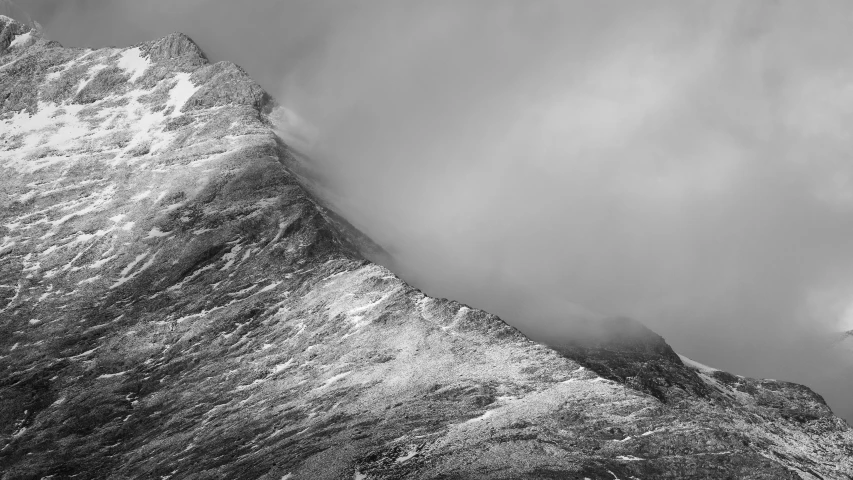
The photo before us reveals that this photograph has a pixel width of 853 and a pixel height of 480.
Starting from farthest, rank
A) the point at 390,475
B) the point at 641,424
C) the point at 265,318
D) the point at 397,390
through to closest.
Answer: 1. the point at 265,318
2. the point at 397,390
3. the point at 641,424
4. the point at 390,475

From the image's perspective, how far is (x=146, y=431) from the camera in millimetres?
172625

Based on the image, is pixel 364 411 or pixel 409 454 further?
pixel 364 411

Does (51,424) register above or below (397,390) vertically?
below

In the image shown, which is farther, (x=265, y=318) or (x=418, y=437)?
(x=265, y=318)

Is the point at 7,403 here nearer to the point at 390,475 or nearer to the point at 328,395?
the point at 328,395

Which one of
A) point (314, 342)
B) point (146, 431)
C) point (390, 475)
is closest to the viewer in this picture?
point (390, 475)

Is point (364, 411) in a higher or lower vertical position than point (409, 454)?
higher

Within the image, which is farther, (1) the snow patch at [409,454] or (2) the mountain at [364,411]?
(1) the snow patch at [409,454]

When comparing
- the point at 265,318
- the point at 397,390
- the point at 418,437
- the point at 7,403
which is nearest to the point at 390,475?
the point at 418,437

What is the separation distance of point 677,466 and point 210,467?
7170 cm

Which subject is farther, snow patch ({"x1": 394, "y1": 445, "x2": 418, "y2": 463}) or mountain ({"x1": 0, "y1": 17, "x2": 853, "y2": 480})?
snow patch ({"x1": 394, "y1": 445, "x2": 418, "y2": 463})

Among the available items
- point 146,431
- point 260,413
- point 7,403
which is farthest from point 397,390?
point 7,403

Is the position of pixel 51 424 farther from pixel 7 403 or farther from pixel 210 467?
pixel 210 467

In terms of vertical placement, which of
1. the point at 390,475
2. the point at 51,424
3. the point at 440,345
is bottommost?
the point at 51,424
